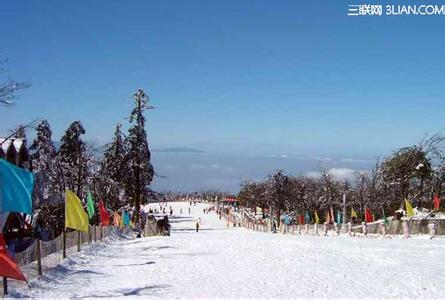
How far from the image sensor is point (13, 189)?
14.9 metres

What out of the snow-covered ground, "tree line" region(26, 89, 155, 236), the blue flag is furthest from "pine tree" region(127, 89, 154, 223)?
the blue flag

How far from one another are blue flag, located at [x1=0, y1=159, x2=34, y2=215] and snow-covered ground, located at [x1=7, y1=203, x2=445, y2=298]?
7.22ft

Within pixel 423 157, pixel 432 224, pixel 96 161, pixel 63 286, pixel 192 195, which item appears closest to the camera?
pixel 63 286

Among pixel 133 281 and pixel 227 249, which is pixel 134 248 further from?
pixel 133 281

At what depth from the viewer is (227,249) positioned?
28359 mm

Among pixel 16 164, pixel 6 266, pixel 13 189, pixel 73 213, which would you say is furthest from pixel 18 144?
pixel 6 266

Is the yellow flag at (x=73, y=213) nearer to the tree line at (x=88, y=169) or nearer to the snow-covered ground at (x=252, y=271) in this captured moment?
the snow-covered ground at (x=252, y=271)

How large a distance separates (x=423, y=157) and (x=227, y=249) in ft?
121

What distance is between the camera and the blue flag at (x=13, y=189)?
14648 mm

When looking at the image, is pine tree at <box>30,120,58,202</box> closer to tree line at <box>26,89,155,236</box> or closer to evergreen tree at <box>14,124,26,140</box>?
tree line at <box>26,89,155,236</box>

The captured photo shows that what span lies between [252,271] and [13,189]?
363 inches

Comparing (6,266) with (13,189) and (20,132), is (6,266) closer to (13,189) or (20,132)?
(13,189)

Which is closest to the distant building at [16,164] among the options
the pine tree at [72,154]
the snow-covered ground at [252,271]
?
the snow-covered ground at [252,271]

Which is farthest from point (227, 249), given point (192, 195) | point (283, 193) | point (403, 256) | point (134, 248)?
point (192, 195)
